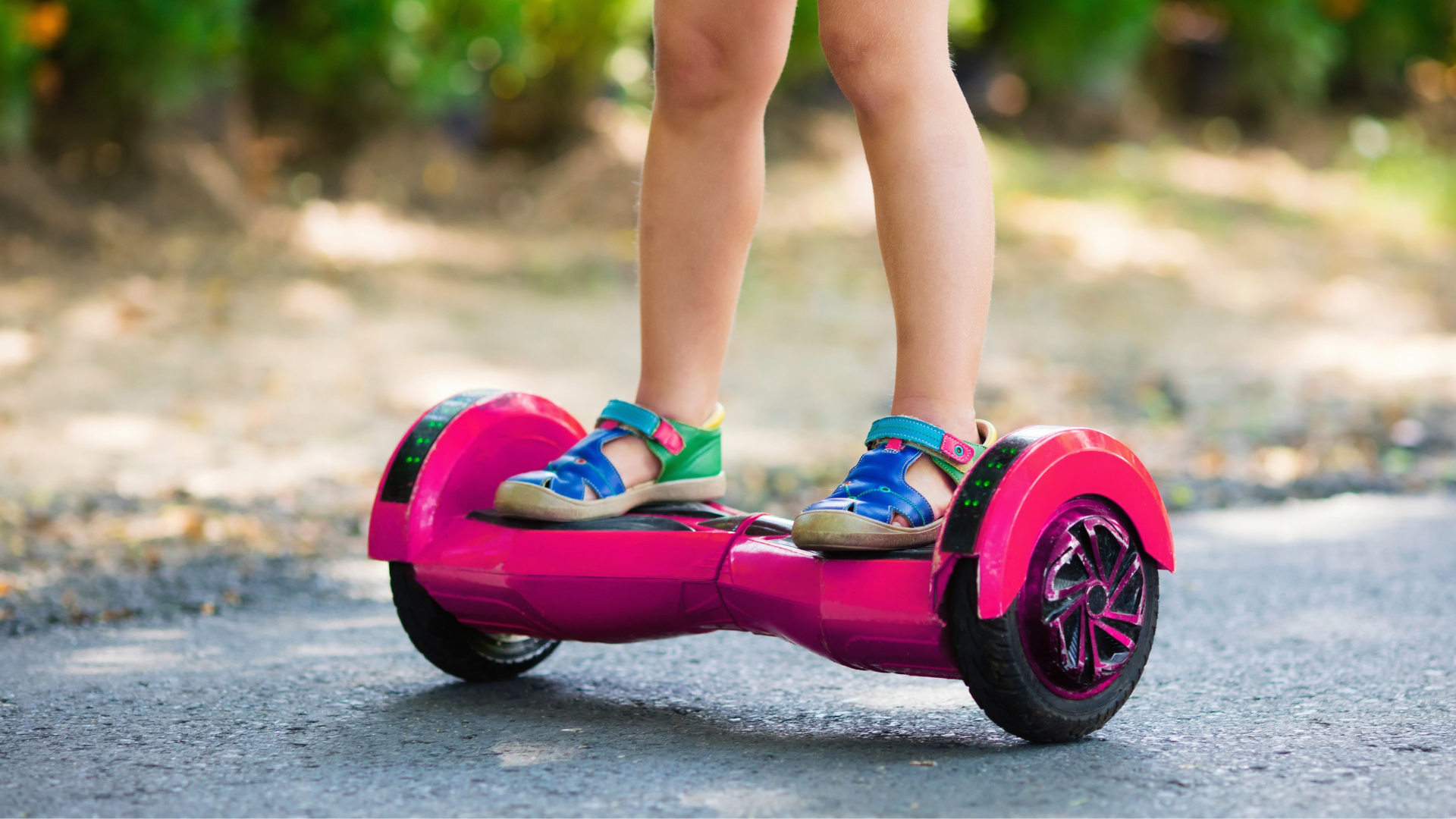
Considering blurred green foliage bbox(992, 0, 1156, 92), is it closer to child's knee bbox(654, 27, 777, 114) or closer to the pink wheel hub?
child's knee bbox(654, 27, 777, 114)

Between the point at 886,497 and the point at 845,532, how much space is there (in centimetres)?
9

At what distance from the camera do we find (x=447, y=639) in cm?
223

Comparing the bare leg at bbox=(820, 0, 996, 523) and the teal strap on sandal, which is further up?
the bare leg at bbox=(820, 0, 996, 523)

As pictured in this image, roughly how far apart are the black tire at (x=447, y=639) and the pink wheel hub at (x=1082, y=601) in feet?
2.57

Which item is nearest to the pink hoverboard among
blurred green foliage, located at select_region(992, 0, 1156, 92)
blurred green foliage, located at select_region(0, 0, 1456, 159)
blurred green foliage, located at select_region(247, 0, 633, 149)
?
blurred green foliage, located at select_region(0, 0, 1456, 159)

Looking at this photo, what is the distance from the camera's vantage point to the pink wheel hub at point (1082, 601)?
182cm

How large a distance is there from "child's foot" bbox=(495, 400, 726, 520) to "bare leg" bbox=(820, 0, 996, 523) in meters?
0.39

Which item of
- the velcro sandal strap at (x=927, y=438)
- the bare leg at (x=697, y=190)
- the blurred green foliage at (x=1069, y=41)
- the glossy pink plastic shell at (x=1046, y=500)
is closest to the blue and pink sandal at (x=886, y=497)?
the velcro sandal strap at (x=927, y=438)

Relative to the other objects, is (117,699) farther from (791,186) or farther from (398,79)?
(791,186)

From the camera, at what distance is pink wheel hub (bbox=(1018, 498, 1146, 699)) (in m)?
1.82

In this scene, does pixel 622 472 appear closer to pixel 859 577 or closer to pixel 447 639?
pixel 447 639

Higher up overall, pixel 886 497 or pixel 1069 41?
pixel 1069 41

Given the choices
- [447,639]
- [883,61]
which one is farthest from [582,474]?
[883,61]

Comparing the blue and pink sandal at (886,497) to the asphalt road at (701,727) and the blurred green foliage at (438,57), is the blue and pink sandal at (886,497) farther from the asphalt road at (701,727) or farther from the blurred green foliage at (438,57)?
the blurred green foliage at (438,57)
